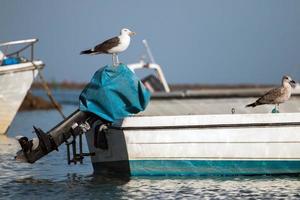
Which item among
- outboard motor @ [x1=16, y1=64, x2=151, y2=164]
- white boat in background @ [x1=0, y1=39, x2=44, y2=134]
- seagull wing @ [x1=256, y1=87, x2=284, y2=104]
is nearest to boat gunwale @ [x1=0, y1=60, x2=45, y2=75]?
white boat in background @ [x1=0, y1=39, x2=44, y2=134]

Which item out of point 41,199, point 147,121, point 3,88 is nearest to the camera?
point 41,199

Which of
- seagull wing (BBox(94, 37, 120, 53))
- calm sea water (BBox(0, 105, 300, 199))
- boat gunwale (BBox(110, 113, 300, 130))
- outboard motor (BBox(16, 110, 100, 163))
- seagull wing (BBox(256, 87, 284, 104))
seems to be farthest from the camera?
seagull wing (BBox(94, 37, 120, 53))

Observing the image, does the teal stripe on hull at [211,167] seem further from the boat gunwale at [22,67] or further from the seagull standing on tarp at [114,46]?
the boat gunwale at [22,67]

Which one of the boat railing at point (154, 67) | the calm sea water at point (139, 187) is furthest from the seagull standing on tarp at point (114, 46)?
the boat railing at point (154, 67)

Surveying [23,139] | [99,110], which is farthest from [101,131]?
[23,139]

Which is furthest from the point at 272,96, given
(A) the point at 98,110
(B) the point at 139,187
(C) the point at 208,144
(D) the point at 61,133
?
(D) the point at 61,133

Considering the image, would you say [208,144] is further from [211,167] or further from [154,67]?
[154,67]

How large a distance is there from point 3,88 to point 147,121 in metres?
13.5

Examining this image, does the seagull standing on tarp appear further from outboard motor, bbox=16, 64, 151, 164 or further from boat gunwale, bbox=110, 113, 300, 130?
boat gunwale, bbox=110, 113, 300, 130

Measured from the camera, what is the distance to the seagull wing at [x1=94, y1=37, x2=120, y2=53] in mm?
16141

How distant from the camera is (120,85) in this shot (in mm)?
15258

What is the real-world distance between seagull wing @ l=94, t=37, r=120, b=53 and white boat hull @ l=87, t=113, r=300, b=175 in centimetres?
191

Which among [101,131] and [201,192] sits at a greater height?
[101,131]

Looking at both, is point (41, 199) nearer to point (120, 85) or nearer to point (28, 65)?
point (120, 85)
